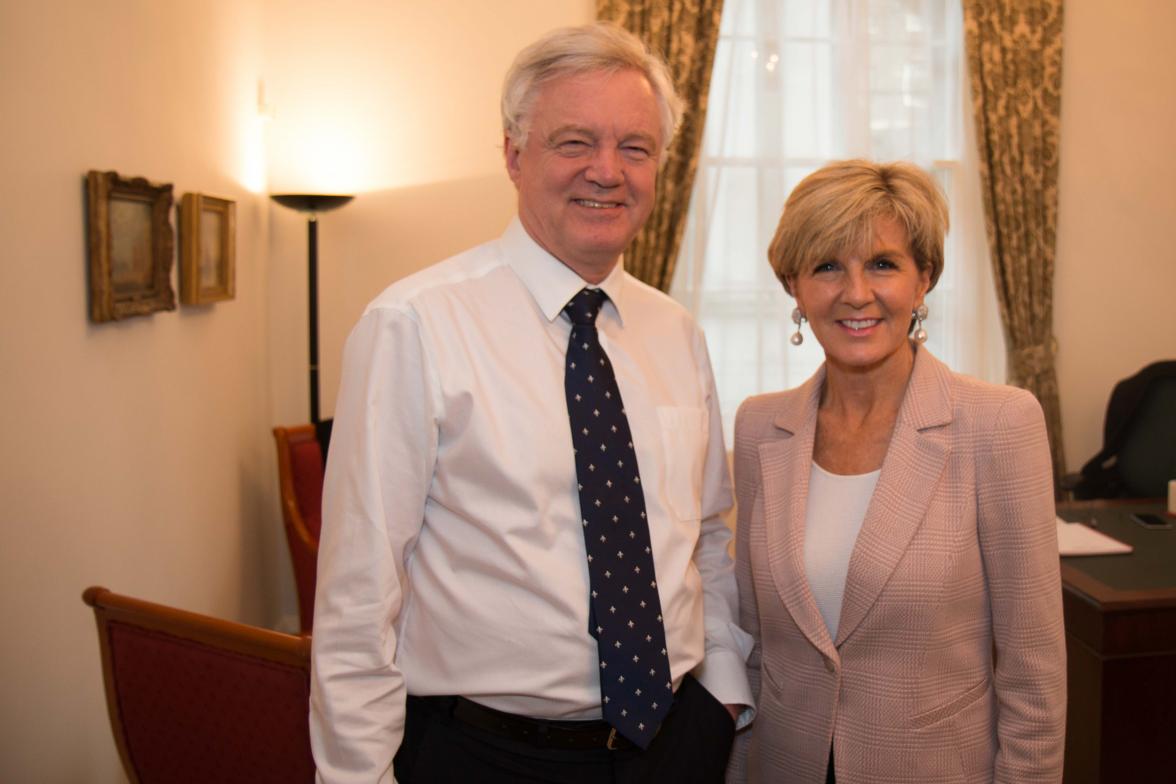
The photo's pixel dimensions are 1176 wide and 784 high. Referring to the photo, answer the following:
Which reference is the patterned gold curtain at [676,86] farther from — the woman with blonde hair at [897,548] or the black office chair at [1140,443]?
the woman with blonde hair at [897,548]

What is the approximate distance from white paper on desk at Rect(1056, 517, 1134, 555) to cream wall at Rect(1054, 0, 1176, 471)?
221cm

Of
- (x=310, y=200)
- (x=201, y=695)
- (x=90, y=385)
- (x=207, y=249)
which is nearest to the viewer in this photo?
(x=201, y=695)

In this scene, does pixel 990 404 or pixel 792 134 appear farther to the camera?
pixel 792 134

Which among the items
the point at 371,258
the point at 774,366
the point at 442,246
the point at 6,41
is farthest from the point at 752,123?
the point at 6,41

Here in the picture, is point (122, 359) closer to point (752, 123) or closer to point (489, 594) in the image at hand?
point (489, 594)

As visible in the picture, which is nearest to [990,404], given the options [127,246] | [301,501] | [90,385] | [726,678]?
[726,678]

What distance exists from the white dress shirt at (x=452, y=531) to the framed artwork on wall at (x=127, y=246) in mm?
1137

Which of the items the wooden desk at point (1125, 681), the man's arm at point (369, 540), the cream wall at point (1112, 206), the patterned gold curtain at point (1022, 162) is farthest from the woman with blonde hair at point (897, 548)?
the cream wall at point (1112, 206)

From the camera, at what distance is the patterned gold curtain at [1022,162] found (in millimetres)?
4840

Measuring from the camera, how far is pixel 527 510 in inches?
58.1

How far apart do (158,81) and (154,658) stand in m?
1.76

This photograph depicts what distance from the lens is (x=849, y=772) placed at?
1.66 metres

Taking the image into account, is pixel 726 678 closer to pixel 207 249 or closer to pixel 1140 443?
pixel 207 249

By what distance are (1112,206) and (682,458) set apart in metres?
4.31
